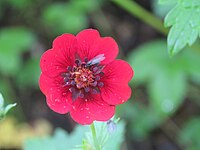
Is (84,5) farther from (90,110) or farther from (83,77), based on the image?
(90,110)

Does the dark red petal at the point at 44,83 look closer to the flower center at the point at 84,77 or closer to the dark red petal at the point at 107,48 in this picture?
the flower center at the point at 84,77

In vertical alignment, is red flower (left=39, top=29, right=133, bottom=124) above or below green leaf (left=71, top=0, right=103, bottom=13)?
above

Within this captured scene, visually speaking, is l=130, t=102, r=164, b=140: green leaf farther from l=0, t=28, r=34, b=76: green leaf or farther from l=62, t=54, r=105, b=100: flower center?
l=62, t=54, r=105, b=100: flower center

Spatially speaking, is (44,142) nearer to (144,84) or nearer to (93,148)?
(93,148)

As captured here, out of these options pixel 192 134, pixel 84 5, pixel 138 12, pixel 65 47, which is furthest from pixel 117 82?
pixel 84 5

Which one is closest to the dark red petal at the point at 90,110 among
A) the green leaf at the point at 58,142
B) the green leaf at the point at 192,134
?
the green leaf at the point at 58,142

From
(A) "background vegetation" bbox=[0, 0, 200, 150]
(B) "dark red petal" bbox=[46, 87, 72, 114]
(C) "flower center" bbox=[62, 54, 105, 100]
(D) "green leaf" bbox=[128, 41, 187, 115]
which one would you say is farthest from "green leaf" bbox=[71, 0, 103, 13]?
(B) "dark red petal" bbox=[46, 87, 72, 114]

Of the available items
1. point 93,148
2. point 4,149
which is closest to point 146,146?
point 4,149
